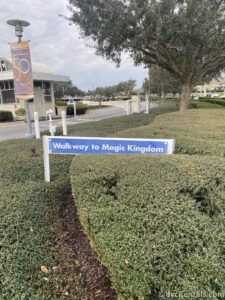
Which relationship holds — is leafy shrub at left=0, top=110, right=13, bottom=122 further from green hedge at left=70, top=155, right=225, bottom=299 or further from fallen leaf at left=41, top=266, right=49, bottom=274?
fallen leaf at left=41, top=266, right=49, bottom=274

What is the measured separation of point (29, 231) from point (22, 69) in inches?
278

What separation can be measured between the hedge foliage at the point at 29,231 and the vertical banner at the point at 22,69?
5.03 m

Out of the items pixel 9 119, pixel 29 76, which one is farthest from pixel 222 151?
pixel 9 119

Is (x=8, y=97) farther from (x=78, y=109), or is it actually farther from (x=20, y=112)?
(x=78, y=109)

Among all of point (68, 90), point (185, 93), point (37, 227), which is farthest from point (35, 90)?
point (68, 90)

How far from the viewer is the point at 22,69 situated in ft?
25.2

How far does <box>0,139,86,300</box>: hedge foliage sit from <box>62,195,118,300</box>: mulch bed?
0.12 metres

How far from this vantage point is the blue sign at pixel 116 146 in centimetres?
280

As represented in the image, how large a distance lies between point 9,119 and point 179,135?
1612cm

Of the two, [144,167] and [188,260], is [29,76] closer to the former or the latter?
[144,167]

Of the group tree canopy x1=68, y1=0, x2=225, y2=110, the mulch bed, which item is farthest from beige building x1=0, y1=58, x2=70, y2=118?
the mulch bed

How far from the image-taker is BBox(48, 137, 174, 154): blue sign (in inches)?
110

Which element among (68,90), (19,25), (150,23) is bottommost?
(19,25)

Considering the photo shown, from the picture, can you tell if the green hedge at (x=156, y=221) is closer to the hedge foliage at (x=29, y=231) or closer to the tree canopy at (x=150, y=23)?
the hedge foliage at (x=29, y=231)
